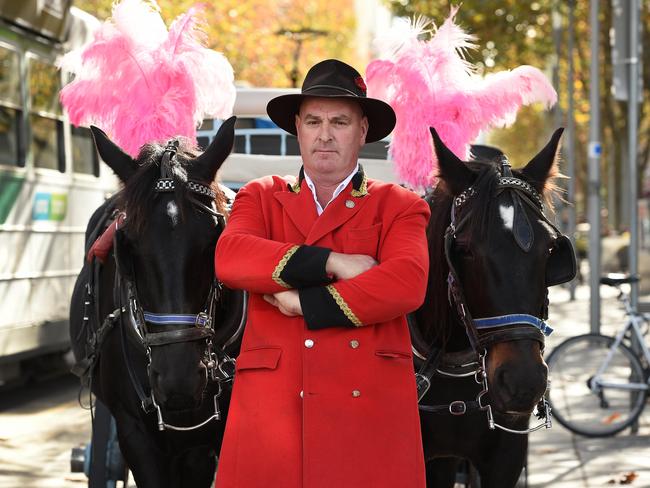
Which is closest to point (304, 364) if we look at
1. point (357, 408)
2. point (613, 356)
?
point (357, 408)

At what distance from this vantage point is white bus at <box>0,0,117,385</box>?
11.0 m

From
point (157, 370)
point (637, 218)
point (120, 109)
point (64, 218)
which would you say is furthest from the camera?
point (64, 218)

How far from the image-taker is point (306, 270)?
12.1ft

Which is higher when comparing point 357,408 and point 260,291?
point 260,291

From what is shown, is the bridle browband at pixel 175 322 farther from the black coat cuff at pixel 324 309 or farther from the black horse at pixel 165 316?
the black coat cuff at pixel 324 309

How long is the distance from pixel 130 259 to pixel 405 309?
1.30 m

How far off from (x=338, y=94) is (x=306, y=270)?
63 centimetres

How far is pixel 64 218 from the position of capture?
40.5 feet

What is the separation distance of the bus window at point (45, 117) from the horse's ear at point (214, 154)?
7252 millimetres

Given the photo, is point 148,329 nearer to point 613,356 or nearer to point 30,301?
point 613,356

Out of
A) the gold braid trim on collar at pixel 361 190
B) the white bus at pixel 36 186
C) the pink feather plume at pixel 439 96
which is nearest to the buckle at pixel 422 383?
the gold braid trim on collar at pixel 361 190

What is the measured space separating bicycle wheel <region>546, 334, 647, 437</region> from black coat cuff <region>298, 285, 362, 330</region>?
20.3 ft

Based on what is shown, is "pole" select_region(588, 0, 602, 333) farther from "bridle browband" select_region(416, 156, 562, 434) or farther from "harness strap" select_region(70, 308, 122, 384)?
"bridle browband" select_region(416, 156, 562, 434)

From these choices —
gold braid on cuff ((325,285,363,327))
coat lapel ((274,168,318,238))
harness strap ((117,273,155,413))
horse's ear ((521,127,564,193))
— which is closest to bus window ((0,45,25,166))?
harness strap ((117,273,155,413))
